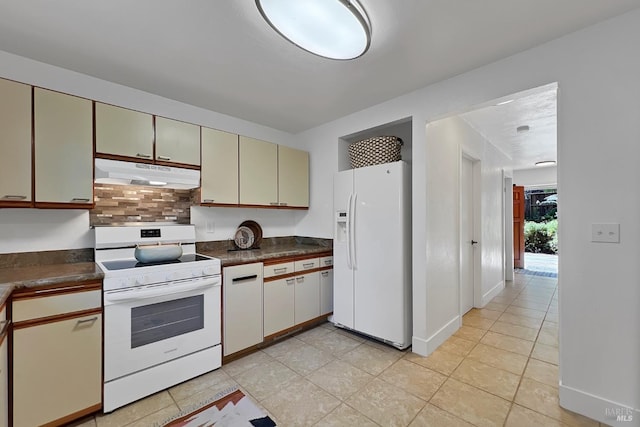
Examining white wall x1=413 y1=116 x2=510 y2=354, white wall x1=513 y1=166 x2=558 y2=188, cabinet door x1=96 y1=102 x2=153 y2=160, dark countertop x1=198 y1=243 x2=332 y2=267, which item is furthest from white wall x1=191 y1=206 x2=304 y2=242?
white wall x1=513 y1=166 x2=558 y2=188

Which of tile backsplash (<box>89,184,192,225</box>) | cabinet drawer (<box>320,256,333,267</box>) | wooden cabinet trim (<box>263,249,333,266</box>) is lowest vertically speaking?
cabinet drawer (<box>320,256,333,267</box>)

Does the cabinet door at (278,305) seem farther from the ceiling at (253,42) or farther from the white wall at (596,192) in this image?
the white wall at (596,192)

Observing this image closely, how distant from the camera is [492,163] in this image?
173 inches

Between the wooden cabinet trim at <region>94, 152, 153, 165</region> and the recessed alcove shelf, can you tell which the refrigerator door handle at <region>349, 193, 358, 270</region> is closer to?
the recessed alcove shelf

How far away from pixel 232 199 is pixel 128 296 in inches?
50.6

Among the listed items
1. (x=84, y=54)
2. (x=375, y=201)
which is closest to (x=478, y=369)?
(x=375, y=201)

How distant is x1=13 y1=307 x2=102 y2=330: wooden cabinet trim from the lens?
1509mm

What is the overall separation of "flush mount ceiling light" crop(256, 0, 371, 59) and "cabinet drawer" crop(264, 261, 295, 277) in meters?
1.91

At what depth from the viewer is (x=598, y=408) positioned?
1673 mm

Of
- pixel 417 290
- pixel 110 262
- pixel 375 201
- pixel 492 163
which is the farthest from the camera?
pixel 492 163

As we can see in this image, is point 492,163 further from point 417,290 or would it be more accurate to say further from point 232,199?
point 232,199

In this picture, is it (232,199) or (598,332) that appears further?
(232,199)

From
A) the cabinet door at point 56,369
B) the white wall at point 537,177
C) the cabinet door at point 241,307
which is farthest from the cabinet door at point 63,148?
the white wall at point 537,177

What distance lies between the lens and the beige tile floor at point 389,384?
1731 mm
